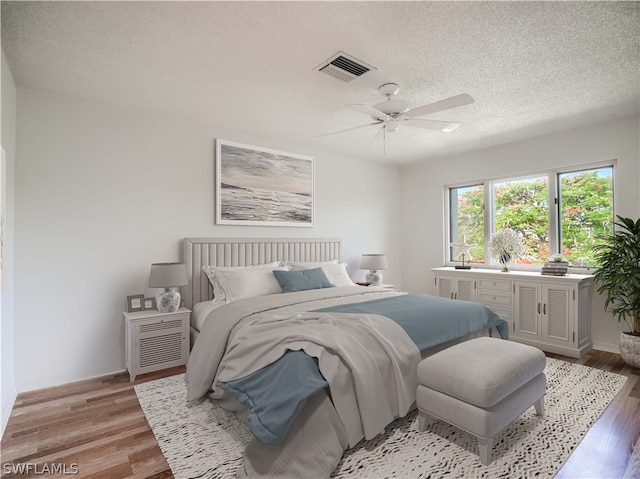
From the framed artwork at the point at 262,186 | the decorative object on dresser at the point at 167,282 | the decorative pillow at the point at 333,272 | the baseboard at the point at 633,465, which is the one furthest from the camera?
the decorative pillow at the point at 333,272

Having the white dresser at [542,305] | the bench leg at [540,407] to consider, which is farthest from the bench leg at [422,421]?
the white dresser at [542,305]

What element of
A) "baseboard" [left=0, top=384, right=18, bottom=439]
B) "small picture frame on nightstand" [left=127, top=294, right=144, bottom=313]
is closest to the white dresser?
"small picture frame on nightstand" [left=127, top=294, right=144, bottom=313]

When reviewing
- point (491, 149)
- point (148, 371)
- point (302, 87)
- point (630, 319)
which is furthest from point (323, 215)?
point (630, 319)

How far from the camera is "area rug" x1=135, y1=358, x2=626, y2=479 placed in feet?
6.20

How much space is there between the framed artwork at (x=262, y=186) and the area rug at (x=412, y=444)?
224 cm

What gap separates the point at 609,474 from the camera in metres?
1.88

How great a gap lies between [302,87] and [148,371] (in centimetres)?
309

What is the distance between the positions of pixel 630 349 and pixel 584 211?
1.70 metres

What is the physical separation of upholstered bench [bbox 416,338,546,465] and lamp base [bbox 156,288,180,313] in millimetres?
2475

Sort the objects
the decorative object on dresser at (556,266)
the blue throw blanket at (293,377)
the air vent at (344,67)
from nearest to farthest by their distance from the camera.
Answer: the blue throw blanket at (293,377) → the air vent at (344,67) → the decorative object on dresser at (556,266)

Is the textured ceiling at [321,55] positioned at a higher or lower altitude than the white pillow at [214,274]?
higher

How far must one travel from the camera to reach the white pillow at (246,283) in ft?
11.6

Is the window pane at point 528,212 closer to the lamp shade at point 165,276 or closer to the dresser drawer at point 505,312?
the dresser drawer at point 505,312

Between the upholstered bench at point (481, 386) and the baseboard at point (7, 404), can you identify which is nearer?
the upholstered bench at point (481, 386)
